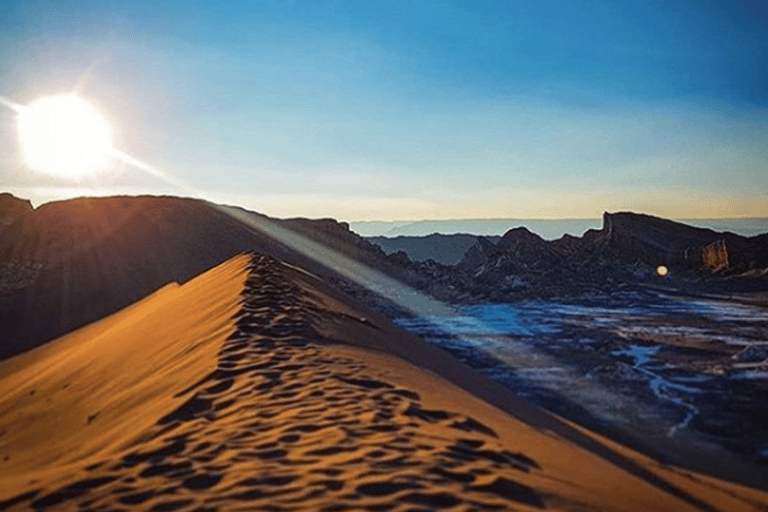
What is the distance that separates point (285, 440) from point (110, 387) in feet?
16.9

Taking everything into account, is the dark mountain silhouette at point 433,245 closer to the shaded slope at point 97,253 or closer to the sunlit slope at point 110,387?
the shaded slope at point 97,253

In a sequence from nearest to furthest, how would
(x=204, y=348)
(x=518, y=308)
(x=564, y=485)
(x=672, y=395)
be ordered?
(x=564, y=485), (x=204, y=348), (x=672, y=395), (x=518, y=308)

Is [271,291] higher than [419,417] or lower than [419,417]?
higher

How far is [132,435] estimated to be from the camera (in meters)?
5.31

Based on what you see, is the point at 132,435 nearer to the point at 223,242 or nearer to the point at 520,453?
the point at 520,453

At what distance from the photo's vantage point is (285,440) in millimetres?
4621

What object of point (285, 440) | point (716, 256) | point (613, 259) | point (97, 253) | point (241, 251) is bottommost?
point (285, 440)

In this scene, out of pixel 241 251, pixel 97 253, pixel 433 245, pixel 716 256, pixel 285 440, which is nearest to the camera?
pixel 285 440

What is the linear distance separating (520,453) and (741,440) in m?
10.3

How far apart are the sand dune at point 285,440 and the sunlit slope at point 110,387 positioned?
0.04 metres

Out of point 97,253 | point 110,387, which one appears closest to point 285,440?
point 110,387

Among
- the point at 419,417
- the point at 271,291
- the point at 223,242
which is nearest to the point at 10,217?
the point at 223,242

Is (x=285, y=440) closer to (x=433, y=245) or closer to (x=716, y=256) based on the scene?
(x=716, y=256)

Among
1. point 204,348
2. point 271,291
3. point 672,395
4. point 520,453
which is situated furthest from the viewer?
point 672,395
